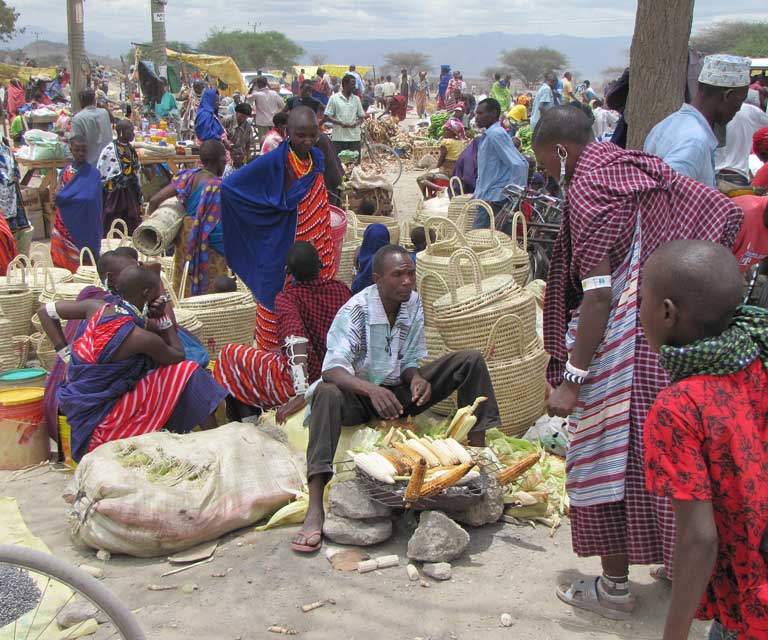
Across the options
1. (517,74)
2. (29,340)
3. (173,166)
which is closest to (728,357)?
(29,340)

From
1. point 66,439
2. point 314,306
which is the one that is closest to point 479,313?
point 314,306

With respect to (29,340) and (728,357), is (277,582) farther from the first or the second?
(29,340)

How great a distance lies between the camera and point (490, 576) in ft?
10.6

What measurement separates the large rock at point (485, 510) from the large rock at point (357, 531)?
29 centimetres

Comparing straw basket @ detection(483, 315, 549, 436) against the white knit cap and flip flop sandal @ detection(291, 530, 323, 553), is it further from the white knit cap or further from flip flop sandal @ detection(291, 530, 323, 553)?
the white knit cap

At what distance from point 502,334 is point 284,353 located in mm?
1138

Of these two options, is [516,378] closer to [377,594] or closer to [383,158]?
[377,594]

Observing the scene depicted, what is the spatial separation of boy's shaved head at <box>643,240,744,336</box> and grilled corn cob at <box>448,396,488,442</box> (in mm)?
2034

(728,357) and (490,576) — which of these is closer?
(728,357)

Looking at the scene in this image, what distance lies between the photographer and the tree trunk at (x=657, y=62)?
187 inches

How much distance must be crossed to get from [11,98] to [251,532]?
20380mm

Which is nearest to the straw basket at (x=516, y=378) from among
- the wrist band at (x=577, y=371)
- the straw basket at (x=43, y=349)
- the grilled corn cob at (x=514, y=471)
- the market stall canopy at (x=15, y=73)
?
the grilled corn cob at (x=514, y=471)

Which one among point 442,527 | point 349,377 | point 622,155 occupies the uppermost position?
point 622,155

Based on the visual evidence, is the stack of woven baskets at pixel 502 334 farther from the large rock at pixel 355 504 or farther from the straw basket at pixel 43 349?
the straw basket at pixel 43 349
